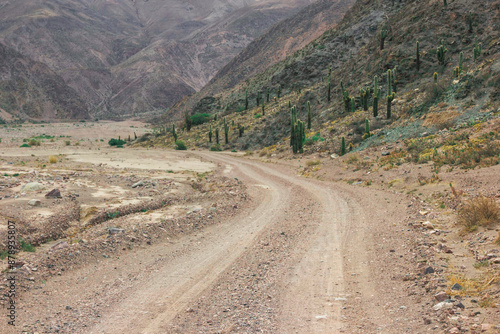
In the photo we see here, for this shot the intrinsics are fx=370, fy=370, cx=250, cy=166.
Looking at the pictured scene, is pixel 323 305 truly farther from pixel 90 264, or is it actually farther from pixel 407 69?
pixel 407 69

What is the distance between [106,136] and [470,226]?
83.3 m

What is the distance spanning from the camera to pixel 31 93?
118375mm

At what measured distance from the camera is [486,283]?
6453 millimetres

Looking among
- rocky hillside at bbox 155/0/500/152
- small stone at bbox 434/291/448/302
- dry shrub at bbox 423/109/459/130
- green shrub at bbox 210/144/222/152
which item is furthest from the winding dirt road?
green shrub at bbox 210/144/222/152

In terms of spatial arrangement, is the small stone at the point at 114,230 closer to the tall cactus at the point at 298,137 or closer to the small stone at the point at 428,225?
the small stone at the point at 428,225

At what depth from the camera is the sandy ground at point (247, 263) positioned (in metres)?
6.39

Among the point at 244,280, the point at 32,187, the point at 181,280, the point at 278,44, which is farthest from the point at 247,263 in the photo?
the point at 278,44

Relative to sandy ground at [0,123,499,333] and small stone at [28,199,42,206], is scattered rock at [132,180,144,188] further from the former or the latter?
small stone at [28,199,42,206]

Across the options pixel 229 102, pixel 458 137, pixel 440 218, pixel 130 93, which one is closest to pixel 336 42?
pixel 229 102

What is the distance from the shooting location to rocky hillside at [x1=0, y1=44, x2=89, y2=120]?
111125 mm

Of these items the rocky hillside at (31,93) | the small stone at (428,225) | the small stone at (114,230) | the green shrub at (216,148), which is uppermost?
the rocky hillside at (31,93)

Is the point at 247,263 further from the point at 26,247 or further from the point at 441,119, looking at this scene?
the point at 441,119

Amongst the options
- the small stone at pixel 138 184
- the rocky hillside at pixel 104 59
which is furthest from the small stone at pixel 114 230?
the rocky hillside at pixel 104 59

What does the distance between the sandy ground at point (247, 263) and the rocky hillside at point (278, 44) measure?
343 feet
